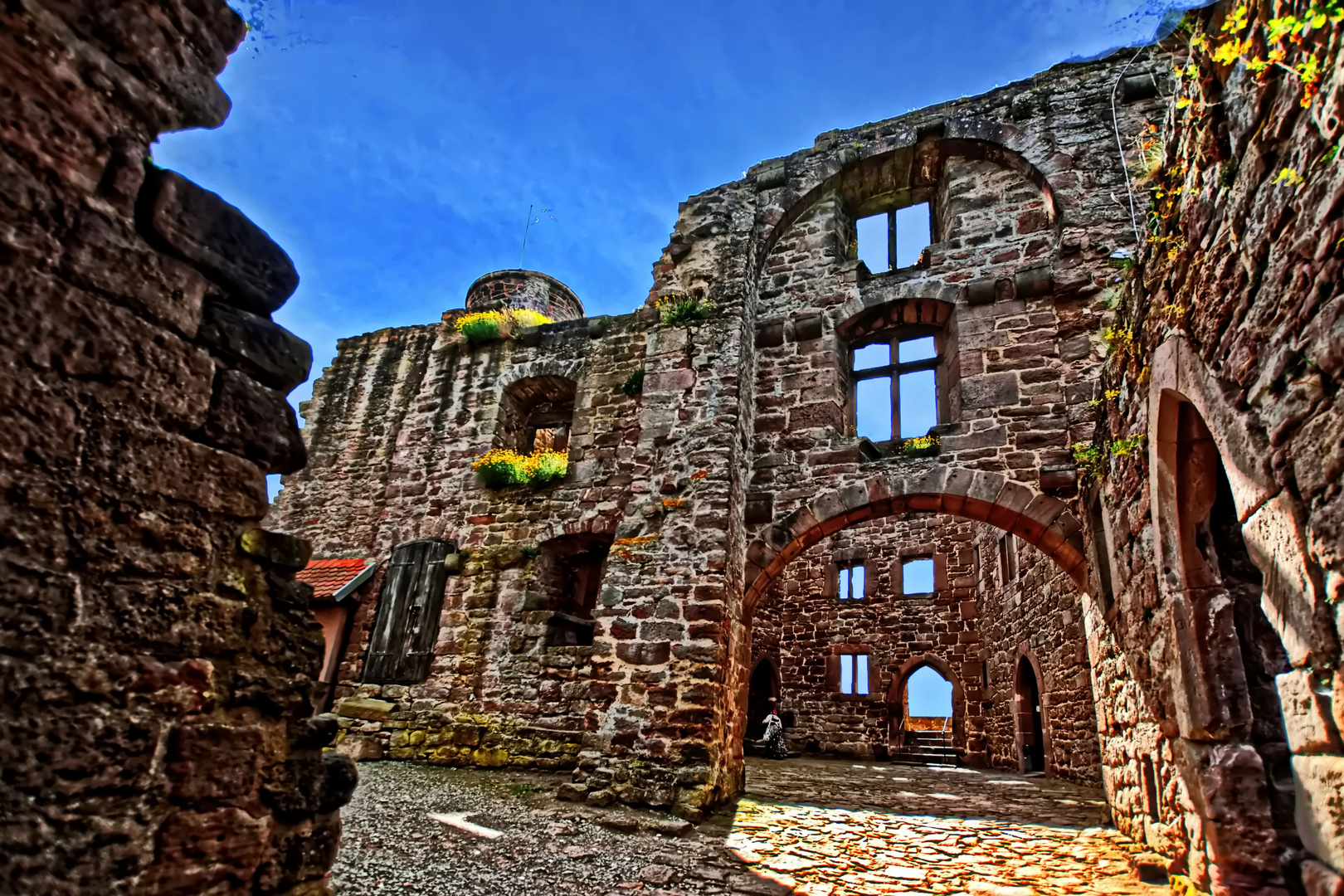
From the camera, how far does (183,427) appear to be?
1785 mm

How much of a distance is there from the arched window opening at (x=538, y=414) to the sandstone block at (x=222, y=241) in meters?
8.15

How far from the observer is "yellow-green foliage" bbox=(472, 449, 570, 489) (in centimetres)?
910

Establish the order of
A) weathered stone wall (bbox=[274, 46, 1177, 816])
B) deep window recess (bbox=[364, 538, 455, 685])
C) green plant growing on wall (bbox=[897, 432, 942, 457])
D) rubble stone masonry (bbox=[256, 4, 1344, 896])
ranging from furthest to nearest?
1. deep window recess (bbox=[364, 538, 455, 685])
2. green plant growing on wall (bbox=[897, 432, 942, 457])
3. weathered stone wall (bbox=[274, 46, 1177, 816])
4. rubble stone masonry (bbox=[256, 4, 1344, 896])

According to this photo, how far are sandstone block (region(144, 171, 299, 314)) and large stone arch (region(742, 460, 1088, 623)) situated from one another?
554 cm

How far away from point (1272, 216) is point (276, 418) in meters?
3.05

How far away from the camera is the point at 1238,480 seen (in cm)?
251

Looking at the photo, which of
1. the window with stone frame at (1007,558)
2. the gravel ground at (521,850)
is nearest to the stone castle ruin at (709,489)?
the window with stone frame at (1007,558)

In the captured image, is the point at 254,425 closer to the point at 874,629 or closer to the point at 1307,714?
the point at 1307,714

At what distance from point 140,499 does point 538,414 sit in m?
9.30

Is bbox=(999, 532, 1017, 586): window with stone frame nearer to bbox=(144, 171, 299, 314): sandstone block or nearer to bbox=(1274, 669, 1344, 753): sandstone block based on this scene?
bbox=(1274, 669, 1344, 753): sandstone block

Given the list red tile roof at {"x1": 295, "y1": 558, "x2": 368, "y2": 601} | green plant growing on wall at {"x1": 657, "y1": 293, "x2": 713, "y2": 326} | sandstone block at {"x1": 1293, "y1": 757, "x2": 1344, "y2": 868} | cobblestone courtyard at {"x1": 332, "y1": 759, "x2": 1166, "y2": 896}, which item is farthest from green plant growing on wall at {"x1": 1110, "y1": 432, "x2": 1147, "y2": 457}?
red tile roof at {"x1": 295, "y1": 558, "x2": 368, "y2": 601}

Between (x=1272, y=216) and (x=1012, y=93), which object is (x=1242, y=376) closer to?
(x=1272, y=216)

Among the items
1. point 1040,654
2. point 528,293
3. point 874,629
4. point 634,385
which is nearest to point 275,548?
point 634,385

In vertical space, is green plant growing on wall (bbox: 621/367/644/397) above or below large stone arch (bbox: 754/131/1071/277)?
below
